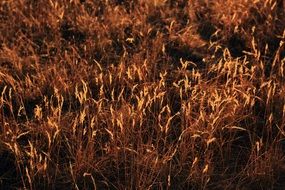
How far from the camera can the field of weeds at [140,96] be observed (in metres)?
3.36

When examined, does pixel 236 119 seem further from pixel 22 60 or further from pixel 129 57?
pixel 22 60

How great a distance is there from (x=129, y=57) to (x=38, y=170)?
5.84 feet

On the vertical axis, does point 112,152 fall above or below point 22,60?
below

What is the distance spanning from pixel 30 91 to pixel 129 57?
1.03 metres

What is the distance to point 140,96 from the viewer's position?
386cm

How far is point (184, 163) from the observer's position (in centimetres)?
341

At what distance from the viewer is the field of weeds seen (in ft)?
11.0

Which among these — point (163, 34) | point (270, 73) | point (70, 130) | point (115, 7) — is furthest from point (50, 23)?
point (270, 73)

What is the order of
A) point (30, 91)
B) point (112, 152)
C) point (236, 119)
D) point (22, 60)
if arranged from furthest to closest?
point (22, 60)
point (30, 91)
point (236, 119)
point (112, 152)

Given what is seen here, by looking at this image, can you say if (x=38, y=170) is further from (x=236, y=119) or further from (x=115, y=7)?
(x=115, y=7)

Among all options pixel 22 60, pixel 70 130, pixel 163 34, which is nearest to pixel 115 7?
pixel 163 34

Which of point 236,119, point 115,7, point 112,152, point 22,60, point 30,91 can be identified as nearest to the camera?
point 112,152

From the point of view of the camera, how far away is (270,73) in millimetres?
4262

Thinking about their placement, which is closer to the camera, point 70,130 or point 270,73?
point 70,130
